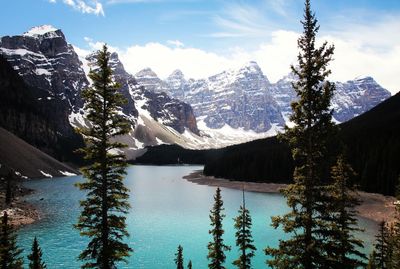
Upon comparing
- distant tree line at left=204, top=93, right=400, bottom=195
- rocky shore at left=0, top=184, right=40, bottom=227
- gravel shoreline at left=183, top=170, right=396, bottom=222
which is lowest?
rocky shore at left=0, top=184, right=40, bottom=227

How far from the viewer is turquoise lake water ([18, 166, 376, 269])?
5388cm

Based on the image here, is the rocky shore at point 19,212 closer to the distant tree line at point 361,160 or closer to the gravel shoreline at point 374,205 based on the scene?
the gravel shoreline at point 374,205

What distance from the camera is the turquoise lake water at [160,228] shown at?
5388cm

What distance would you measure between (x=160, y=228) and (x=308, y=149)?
5715 cm

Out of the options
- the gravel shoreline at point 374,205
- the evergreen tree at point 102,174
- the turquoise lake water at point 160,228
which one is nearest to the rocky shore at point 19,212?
the turquoise lake water at point 160,228

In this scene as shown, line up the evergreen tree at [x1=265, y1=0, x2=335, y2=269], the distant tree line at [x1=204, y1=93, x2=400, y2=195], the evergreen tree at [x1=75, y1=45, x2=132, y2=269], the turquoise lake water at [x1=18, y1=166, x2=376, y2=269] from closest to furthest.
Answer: the evergreen tree at [x1=265, y1=0, x2=335, y2=269] < the evergreen tree at [x1=75, y1=45, x2=132, y2=269] < the turquoise lake water at [x1=18, y1=166, x2=376, y2=269] < the distant tree line at [x1=204, y1=93, x2=400, y2=195]

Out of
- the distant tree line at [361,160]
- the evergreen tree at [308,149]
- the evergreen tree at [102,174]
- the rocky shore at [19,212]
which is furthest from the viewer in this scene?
the distant tree line at [361,160]

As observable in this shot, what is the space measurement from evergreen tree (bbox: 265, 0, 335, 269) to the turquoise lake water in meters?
33.9

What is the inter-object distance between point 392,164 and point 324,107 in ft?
308

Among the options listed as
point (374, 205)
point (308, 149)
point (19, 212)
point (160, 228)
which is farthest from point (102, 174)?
point (374, 205)

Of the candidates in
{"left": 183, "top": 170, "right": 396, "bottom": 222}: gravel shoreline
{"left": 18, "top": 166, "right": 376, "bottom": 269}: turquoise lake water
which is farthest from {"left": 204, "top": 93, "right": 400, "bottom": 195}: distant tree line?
{"left": 18, "top": 166, "right": 376, "bottom": 269}: turquoise lake water

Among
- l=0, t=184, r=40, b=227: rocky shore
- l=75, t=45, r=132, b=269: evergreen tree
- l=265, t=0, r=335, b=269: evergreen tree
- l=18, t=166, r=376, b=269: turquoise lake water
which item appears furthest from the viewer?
l=0, t=184, r=40, b=227: rocky shore

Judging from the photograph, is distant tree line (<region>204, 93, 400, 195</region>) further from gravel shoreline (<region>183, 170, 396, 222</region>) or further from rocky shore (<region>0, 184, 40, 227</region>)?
rocky shore (<region>0, 184, 40, 227</region>)

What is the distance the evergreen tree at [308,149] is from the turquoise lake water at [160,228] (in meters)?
33.9
